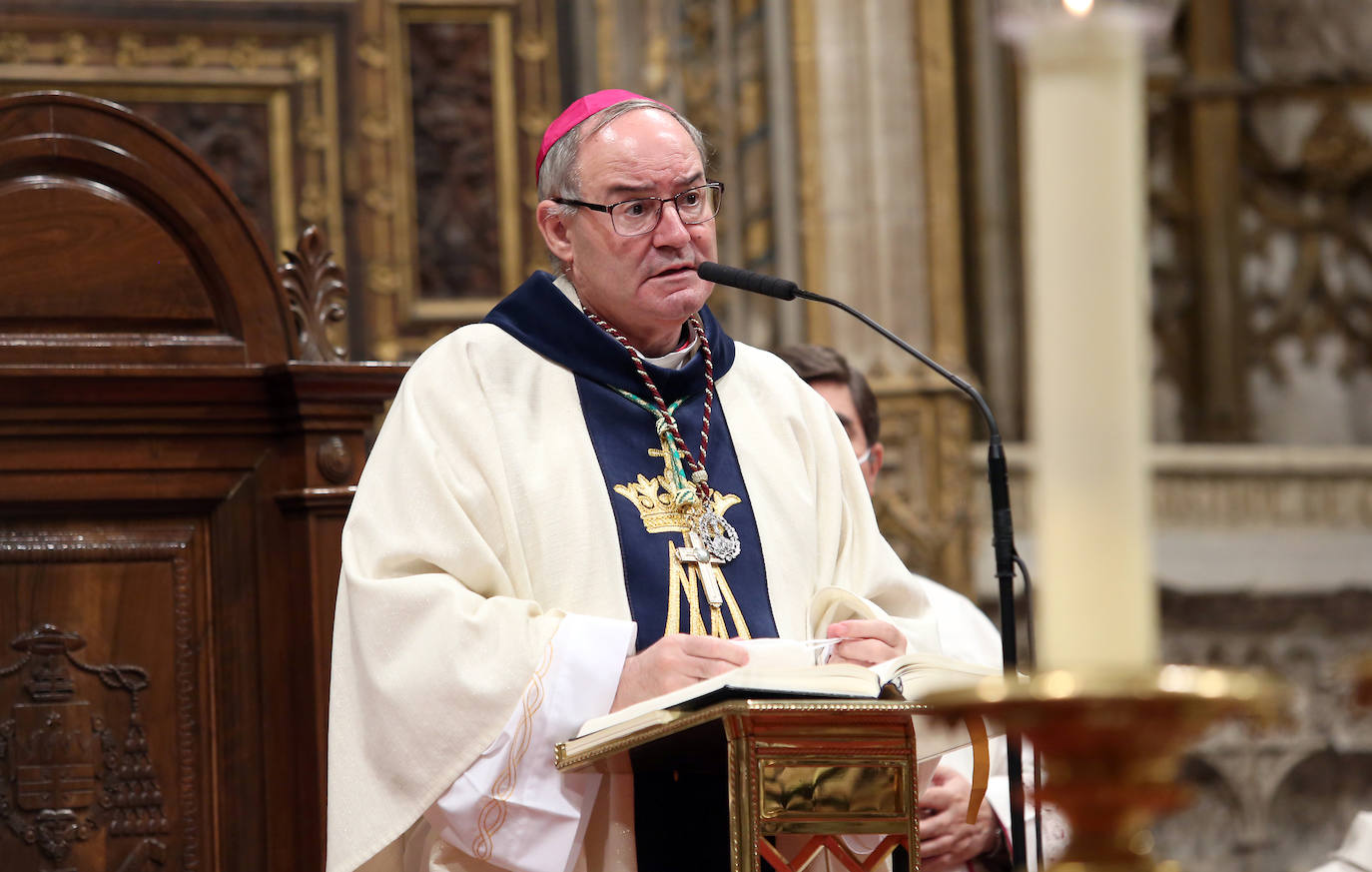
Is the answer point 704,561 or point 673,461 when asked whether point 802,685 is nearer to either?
point 704,561

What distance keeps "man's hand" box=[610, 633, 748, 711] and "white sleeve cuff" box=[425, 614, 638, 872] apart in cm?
2

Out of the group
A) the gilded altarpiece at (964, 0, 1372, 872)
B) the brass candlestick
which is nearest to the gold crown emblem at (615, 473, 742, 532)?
the brass candlestick

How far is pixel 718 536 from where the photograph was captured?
2.91m

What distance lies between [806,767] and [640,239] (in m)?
0.97

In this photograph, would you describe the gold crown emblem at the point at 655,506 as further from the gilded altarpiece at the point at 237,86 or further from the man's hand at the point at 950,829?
the gilded altarpiece at the point at 237,86

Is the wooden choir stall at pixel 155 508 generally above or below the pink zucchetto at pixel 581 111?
below

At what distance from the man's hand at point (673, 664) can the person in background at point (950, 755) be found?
24.9 inches

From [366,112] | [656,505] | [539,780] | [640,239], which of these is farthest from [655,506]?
[366,112]

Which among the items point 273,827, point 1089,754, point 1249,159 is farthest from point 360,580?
point 1249,159

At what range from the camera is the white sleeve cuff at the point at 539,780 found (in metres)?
2.47

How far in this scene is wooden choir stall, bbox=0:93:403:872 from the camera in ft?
10.4

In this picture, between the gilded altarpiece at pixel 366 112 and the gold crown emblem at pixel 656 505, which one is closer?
the gold crown emblem at pixel 656 505

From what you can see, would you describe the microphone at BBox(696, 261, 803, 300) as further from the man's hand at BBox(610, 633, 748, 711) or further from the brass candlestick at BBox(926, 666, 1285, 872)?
the brass candlestick at BBox(926, 666, 1285, 872)

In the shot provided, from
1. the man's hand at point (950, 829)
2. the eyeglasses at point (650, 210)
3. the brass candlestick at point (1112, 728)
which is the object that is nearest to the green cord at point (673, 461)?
the eyeglasses at point (650, 210)
